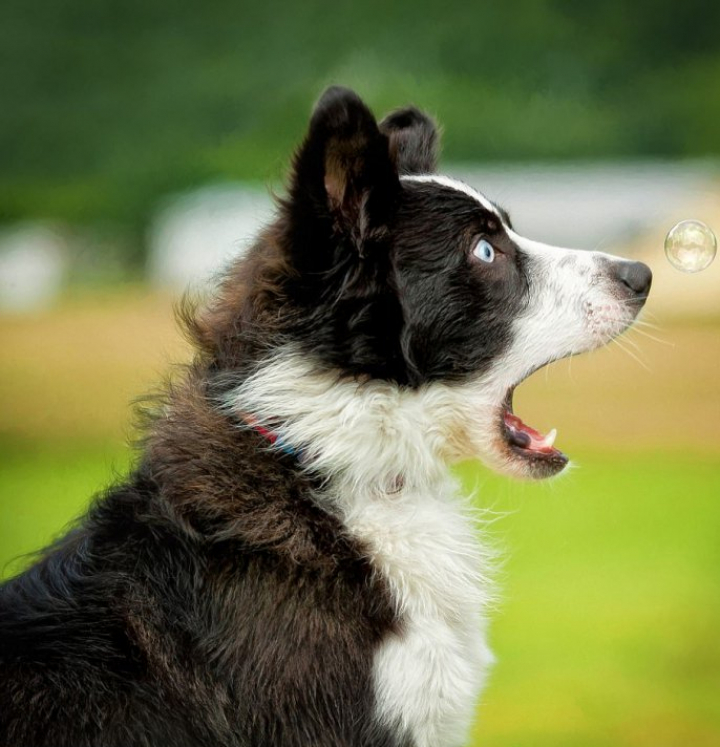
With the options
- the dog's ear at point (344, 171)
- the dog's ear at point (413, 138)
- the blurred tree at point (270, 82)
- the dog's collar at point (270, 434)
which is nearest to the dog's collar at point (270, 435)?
the dog's collar at point (270, 434)

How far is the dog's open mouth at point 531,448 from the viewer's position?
3021 millimetres

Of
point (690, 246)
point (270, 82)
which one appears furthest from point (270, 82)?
point (690, 246)

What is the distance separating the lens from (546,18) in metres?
9.80

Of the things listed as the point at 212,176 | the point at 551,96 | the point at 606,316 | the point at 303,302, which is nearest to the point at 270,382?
the point at 303,302

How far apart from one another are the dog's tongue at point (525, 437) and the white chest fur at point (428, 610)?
25cm

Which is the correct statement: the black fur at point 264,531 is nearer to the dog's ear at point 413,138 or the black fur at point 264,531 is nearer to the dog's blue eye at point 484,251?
the dog's blue eye at point 484,251

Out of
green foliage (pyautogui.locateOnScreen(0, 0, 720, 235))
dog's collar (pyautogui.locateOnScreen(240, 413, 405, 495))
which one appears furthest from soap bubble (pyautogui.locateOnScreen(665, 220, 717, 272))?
green foliage (pyautogui.locateOnScreen(0, 0, 720, 235))

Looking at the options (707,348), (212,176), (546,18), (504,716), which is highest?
(546,18)

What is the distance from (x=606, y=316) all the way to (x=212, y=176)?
649 centimetres

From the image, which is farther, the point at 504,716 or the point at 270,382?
the point at 504,716

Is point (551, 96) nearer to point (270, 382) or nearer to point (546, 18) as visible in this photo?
point (546, 18)

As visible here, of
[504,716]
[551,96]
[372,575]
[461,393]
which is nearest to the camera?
[372,575]

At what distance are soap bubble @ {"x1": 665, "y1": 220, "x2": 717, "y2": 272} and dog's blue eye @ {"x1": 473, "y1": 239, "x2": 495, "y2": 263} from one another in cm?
95

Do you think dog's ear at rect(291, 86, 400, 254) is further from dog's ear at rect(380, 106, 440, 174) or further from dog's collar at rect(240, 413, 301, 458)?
dog's collar at rect(240, 413, 301, 458)
